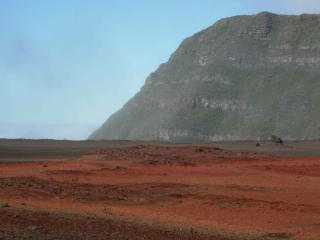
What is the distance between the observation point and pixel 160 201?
90.9 feet

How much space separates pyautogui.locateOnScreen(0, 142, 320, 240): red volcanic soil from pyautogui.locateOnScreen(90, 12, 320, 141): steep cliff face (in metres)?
97.1

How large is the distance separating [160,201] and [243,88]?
464 ft

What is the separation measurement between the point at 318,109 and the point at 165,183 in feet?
374

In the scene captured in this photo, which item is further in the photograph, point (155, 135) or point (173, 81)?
point (173, 81)

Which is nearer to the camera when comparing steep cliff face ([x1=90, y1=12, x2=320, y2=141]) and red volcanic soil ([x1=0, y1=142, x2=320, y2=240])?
red volcanic soil ([x1=0, y1=142, x2=320, y2=240])

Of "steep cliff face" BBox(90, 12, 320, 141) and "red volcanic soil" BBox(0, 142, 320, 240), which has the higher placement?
"steep cliff face" BBox(90, 12, 320, 141)

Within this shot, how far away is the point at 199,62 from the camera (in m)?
186

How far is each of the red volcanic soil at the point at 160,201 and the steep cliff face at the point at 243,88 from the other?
97079mm

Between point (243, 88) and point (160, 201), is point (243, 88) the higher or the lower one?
the higher one

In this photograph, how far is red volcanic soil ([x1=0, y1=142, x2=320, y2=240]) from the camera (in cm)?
1917

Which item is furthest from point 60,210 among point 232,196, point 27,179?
point 27,179

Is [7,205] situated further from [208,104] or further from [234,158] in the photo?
[208,104]

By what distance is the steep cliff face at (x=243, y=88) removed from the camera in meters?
151

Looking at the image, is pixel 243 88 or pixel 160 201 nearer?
pixel 160 201
